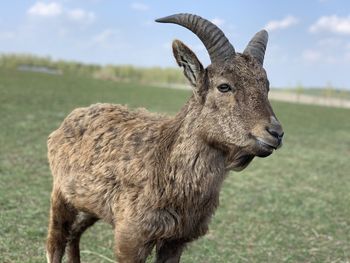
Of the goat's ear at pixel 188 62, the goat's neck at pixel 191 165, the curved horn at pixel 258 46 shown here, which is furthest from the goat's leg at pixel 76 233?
the curved horn at pixel 258 46

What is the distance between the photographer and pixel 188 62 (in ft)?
13.6

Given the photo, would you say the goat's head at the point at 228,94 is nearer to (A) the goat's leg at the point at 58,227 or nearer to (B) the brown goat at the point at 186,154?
(B) the brown goat at the point at 186,154

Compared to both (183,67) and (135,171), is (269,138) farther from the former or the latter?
(135,171)

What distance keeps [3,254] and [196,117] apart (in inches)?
125

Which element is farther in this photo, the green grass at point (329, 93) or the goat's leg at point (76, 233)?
the green grass at point (329, 93)

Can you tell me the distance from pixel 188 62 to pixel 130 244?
1.60m

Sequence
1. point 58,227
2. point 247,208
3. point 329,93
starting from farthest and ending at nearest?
point 329,93 < point 247,208 < point 58,227

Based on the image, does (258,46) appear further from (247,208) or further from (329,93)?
(329,93)

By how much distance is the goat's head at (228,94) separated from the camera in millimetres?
3914

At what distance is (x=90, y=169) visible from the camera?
15.8 ft

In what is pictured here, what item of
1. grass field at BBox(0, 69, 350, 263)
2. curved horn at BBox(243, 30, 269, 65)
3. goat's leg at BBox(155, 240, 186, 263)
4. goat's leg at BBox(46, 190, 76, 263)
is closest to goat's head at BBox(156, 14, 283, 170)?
curved horn at BBox(243, 30, 269, 65)

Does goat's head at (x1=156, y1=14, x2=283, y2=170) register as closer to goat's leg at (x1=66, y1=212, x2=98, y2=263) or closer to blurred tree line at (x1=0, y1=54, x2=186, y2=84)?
goat's leg at (x1=66, y1=212, x2=98, y2=263)

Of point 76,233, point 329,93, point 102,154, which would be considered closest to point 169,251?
point 102,154

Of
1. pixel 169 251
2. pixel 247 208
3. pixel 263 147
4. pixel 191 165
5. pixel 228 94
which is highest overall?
pixel 228 94
